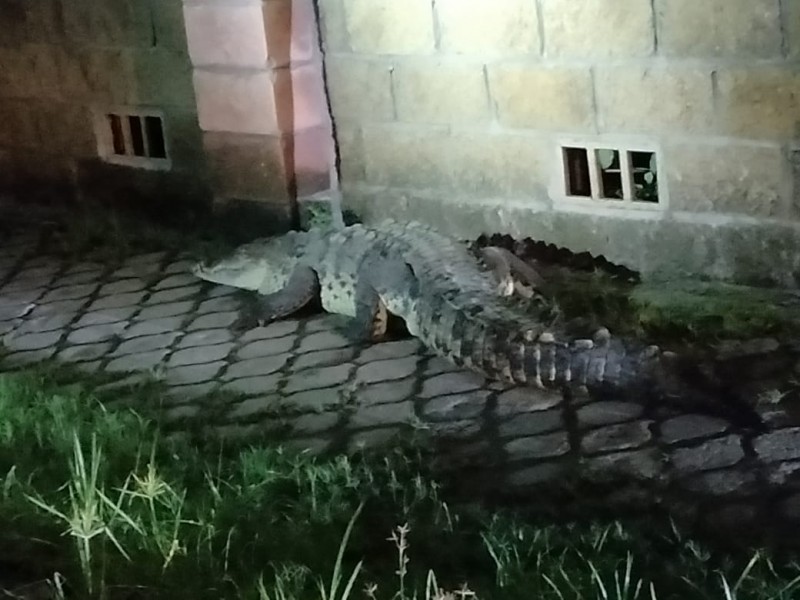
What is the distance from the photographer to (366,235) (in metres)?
5.02

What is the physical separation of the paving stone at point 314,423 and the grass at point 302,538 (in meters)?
0.23

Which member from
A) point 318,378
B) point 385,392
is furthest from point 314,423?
point 318,378

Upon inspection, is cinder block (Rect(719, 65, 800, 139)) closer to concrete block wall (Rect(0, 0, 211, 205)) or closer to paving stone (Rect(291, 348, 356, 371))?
paving stone (Rect(291, 348, 356, 371))

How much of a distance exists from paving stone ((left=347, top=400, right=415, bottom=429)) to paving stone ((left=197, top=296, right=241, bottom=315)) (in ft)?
4.38

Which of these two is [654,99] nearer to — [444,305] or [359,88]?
[444,305]

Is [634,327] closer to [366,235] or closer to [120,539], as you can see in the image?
[366,235]

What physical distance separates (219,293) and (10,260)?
4.33ft

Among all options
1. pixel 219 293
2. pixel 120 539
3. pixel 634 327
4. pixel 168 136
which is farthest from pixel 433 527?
pixel 168 136

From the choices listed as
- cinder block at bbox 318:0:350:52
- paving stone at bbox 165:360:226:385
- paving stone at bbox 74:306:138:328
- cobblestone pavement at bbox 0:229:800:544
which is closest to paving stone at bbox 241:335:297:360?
cobblestone pavement at bbox 0:229:800:544

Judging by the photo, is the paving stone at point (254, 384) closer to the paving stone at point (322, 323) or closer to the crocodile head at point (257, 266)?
the paving stone at point (322, 323)

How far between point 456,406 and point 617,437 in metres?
0.57

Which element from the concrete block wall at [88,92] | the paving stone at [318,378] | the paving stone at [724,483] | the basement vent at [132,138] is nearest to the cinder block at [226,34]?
the concrete block wall at [88,92]

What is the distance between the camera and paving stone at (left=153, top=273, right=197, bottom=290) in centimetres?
550

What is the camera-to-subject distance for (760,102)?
14.3ft
